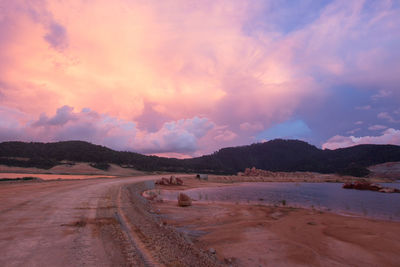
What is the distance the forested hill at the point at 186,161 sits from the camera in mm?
76106

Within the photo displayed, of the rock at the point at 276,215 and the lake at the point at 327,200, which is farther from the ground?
the rock at the point at 276,215

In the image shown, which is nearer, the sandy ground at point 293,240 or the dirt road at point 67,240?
the dirt road at point 67,240

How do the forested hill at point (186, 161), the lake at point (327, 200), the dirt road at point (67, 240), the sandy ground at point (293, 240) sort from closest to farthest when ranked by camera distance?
the dirt road at point (67, 240), the sandy ground at point (293, 240), the lake at point (327, 200), the forested hill at point (186, 161)

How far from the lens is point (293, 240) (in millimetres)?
8516

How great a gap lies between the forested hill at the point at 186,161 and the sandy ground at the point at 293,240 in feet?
231

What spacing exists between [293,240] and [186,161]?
436 ft

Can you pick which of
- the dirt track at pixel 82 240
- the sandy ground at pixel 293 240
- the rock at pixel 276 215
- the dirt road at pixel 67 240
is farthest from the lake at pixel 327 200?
the dirt road at pixel 67 240

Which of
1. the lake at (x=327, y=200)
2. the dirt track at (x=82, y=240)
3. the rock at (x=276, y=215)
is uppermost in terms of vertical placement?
the dirt track at (x=82, y=240)

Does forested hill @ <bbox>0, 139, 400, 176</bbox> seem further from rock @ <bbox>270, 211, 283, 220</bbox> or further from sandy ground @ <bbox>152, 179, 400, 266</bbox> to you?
sandy ground @ <bbox>152, 179, 400, 266</bbox>

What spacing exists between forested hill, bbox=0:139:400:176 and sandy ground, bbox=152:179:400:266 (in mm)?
70431

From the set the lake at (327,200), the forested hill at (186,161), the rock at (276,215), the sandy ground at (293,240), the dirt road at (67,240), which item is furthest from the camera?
the forested hill at (186,161)

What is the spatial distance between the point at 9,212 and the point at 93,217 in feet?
11.7

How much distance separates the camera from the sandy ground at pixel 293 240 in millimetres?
6845

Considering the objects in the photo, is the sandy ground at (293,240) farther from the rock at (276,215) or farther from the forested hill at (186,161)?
the forested hill at (186,161)
